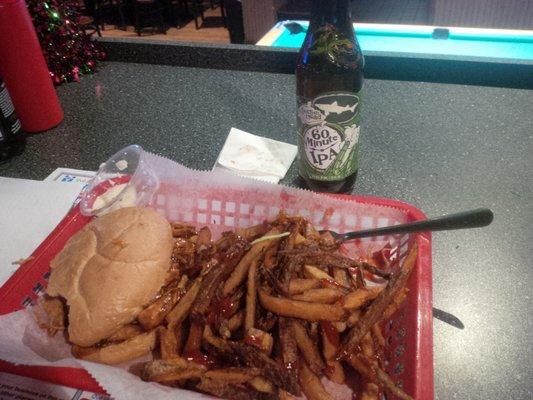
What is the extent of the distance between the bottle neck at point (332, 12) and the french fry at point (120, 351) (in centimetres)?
94

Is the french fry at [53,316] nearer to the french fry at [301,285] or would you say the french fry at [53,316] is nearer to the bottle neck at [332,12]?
the french fry at [301,285]

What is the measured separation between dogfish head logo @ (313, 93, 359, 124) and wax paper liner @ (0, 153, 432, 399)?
20 centimetres

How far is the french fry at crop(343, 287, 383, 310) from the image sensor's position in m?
0.80

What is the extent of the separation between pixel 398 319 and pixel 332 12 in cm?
→ 84

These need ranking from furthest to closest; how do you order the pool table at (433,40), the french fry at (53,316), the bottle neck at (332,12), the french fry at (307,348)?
the pool table at (433,40)
the bottle neck at (332,12)
the french fry at (53,316)
the french fry at (307,348)

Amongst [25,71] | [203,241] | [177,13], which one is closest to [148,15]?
[177,13]

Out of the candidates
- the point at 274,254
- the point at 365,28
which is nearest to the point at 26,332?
the point at 274,254

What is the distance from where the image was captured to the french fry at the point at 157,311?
33.3 inches

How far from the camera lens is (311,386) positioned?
74 centimetres

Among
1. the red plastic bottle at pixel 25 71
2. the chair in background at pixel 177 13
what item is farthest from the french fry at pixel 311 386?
the chair in background at pixel 177 13

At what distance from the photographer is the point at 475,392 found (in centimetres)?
83

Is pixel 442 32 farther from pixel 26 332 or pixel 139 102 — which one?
pixel 26 332

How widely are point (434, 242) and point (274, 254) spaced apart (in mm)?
503

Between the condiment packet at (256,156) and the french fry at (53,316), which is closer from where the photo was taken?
the french fry at (53,316)
